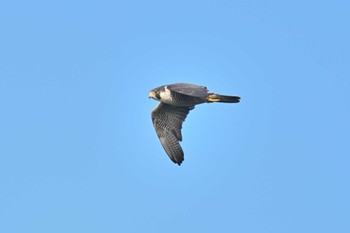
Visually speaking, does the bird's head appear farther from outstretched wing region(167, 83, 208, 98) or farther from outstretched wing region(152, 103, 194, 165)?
outstretched wing region(152, 103, 194, 165)

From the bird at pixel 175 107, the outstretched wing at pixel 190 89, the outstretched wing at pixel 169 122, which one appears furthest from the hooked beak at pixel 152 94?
the outstretched wing at pixel 169 122

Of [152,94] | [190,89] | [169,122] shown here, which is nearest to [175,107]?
[169,122]

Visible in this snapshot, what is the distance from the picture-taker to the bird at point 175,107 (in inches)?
867

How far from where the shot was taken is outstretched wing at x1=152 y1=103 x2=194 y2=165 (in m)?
24.3

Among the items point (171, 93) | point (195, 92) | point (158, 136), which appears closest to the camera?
point (195, 92)

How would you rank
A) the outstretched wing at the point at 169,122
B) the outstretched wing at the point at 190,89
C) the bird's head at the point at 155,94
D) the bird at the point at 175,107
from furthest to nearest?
the outstretched wing at the point at 169,122, the bird's head at the point at 155,94, the bird at the point at 175,107, the outstretched wing at the point at 190,89

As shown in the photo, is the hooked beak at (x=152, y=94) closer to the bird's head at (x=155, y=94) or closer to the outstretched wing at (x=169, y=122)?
the bird's head at (x=155, y=94)

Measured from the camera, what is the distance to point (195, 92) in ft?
70.1

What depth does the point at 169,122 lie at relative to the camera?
24609mm

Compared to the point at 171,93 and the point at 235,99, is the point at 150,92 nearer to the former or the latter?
the point at 171,93

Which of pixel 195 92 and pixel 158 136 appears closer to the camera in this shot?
pixel 195 92

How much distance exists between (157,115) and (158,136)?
30.1 inches

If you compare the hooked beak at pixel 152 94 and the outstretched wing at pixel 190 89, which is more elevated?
the hooked beak at pixel 152 94

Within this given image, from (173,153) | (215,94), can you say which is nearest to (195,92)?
(215,94)
